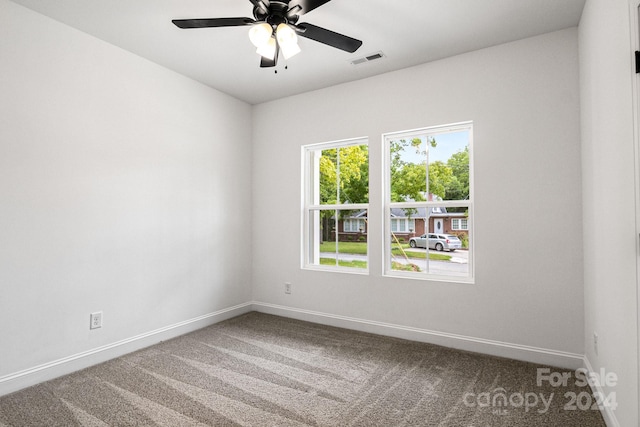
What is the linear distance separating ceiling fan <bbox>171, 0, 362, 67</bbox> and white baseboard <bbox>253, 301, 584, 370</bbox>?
2.59 metres

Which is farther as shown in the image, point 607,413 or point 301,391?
point 301,391

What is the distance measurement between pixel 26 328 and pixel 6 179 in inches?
41.4

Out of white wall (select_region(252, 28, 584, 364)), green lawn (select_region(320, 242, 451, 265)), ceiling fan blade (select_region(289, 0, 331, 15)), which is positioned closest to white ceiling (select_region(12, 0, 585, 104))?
white wall (select_region(252, 28, 584, 364))

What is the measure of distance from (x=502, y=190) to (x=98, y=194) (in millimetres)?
3413

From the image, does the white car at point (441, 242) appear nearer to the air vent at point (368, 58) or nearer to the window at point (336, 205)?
the window at point (336, 205)

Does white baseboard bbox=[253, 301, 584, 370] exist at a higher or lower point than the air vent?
lower

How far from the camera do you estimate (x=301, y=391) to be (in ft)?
7.78

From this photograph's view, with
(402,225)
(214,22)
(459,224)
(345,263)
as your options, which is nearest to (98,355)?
(345,263)

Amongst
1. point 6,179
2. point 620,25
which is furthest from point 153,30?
point 620,25

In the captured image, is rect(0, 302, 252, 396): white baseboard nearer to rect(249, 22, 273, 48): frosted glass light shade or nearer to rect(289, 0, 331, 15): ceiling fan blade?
rect(249, 22, 273, 48): frosted glass light shade

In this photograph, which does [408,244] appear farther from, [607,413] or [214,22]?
[214,22]

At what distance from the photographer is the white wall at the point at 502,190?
271 cm

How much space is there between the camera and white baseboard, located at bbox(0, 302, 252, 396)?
7.79 feet

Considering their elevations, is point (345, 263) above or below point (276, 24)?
below
